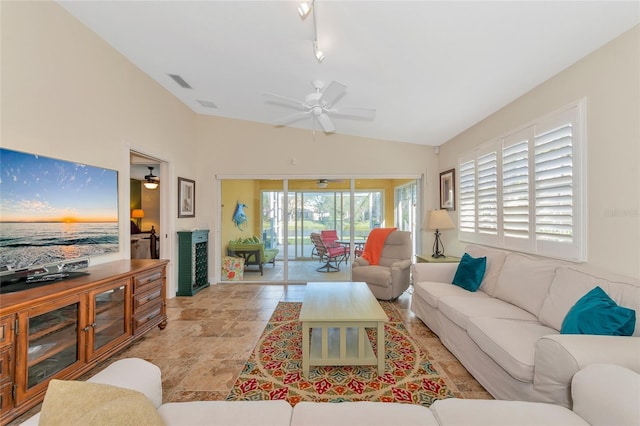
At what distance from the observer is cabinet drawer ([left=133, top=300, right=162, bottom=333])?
2777 millimetres

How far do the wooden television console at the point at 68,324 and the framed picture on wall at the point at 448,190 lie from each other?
14.6ft

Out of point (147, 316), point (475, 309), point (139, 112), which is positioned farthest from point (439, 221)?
point (139, 112)

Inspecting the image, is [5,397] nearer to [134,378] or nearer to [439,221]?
[134,378]

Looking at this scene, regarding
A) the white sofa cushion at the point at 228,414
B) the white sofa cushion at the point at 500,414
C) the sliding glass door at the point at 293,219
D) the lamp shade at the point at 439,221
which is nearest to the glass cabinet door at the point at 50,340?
the white sofa cushion at the point at 228,414

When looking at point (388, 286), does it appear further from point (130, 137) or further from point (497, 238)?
point (130, 137)

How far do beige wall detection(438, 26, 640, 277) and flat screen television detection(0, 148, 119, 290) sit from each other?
4.39m

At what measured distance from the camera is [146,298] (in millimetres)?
2932

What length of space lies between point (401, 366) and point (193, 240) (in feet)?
12.3

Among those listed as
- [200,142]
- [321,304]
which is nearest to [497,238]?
[321,304]

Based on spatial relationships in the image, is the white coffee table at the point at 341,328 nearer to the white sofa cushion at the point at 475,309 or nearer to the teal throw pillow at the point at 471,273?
the white sofa cushion at the point at 475,309

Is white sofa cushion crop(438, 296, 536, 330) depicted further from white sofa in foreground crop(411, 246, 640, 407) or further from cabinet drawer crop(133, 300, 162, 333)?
cabinet drawer crop(133, 300, 162, 333)

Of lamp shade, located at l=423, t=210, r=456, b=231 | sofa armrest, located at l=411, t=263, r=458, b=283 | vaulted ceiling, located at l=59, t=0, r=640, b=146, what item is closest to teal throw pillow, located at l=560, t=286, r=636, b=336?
sofa armrest, located at l=411, t=263, r=458, b=283

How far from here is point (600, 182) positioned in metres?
2.18

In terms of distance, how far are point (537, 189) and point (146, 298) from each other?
4.14 meters
